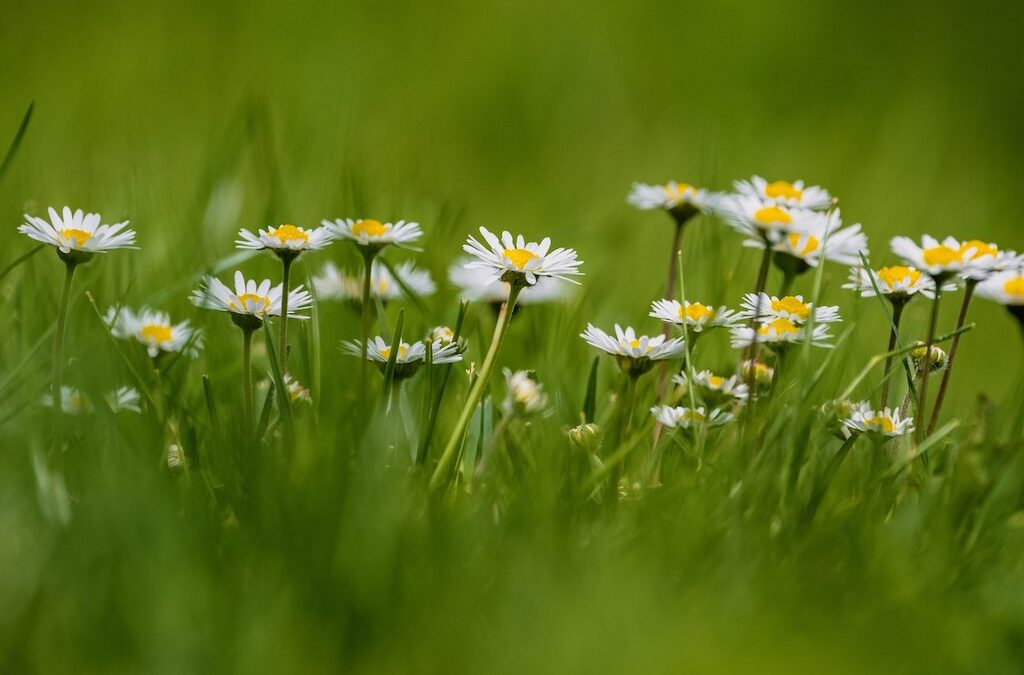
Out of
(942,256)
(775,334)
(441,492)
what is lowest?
(441,492)

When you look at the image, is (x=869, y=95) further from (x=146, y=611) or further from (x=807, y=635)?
(x=146, y=611)

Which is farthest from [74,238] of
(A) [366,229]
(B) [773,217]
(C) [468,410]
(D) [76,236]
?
(B) [773,217]

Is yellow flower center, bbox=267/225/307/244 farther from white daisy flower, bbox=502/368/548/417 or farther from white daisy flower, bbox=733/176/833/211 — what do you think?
white daisy flower, bbox=733/176/833/211

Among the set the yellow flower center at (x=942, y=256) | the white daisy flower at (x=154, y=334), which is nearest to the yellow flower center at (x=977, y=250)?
the yellow flower center at (x=942, y=256)

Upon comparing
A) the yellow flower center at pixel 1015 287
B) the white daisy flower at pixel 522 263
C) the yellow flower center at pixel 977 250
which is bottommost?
the white daisy flower at pixel 522 263

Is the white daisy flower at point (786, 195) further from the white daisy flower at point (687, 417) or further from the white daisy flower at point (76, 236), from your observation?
the white daisy flower at point (76, 236)

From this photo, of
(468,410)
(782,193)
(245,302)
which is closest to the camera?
(468,410)

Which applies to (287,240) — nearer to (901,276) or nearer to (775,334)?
(775,334)
